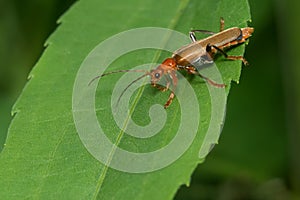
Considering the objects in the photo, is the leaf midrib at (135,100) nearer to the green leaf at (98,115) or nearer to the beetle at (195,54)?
the green leaf at (98,115)

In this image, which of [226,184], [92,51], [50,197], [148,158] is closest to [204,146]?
[148,158]

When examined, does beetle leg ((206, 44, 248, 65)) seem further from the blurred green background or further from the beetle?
the blurred green background

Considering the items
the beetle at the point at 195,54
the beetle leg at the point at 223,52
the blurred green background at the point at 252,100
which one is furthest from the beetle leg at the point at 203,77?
the blurred green background at the point at 252,100

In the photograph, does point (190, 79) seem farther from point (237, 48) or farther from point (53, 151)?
point (53, 151)

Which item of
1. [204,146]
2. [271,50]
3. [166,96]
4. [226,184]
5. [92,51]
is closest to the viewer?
[204,146]

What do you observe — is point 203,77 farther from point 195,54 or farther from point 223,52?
point 195,54

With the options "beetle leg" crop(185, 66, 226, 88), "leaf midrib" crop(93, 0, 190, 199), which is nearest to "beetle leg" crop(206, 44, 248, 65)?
"beetle leg" crop(185, 66, 226, 88)
